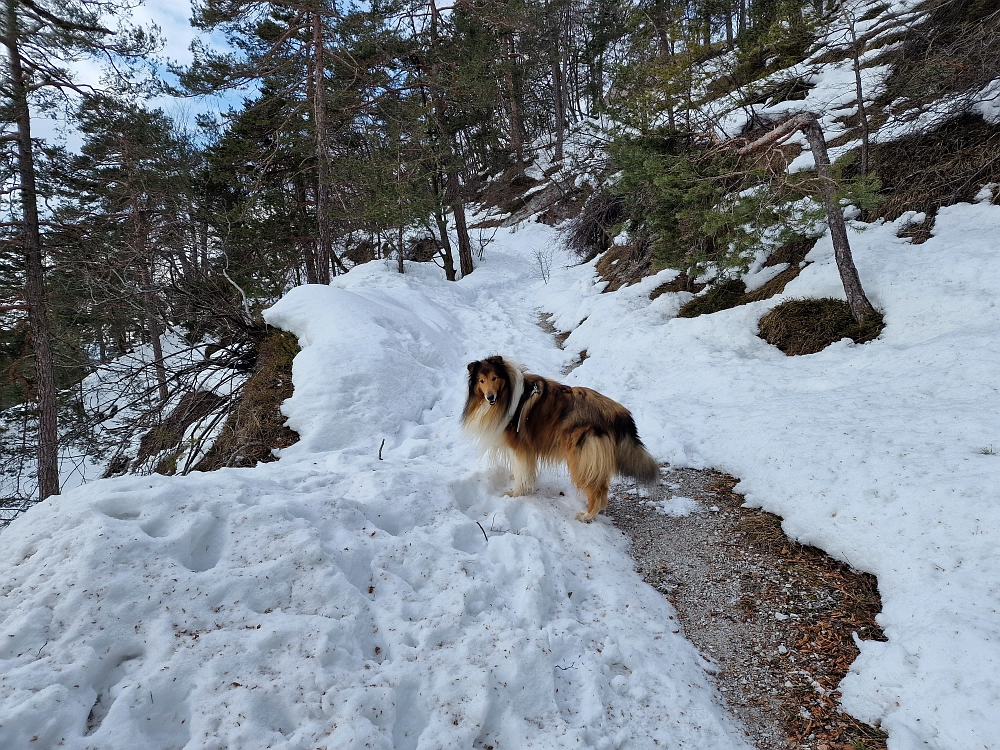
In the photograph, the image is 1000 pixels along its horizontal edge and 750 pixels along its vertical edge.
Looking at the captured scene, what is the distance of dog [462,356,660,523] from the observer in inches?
154

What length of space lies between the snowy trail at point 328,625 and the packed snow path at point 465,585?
1 centimetres

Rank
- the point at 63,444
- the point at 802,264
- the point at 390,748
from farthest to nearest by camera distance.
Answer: the point at 802,264
the point at 63,444
the point at 390,748

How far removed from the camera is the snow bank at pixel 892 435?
7.30 feet

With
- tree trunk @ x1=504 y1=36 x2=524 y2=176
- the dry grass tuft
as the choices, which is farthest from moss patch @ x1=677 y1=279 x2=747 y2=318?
tree trunk @ x1=504 y1=36 x2=524 y2=176

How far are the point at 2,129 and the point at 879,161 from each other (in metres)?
15.6

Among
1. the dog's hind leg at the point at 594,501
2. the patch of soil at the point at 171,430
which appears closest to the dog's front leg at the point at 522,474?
the dog's hind leg at the point at 594,501

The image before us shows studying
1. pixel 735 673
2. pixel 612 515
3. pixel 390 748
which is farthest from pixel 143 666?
pixel 612 515

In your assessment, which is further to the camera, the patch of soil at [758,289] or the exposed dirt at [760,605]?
the patch of soil at [758,289]

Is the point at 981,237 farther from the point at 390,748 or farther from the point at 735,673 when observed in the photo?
the point at 390,748

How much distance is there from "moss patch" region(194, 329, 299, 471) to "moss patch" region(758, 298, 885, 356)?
6774mm

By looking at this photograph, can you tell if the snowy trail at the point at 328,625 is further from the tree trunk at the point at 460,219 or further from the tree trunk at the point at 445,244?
the tree trunk at the point at 460,219

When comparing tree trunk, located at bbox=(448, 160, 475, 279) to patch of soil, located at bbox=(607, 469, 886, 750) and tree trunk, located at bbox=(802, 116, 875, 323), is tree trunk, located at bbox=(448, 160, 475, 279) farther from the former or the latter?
patch of soil, located at bbox=(607, 469, 886, 750)

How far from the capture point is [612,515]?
4180mm

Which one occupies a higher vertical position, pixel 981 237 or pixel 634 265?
pixel 634 265
